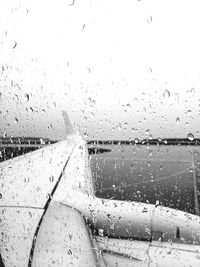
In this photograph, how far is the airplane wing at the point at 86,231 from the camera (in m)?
2.85

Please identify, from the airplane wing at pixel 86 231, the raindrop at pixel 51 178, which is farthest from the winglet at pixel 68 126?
the airplane wing at pixel 86 231

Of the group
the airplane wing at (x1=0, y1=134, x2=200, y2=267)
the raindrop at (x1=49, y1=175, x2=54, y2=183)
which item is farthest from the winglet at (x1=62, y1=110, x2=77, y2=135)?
the airplane wing at (x1=0, y1=134, x2=200, y2=267)

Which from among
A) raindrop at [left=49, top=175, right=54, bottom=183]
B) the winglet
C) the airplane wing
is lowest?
the airplane wing

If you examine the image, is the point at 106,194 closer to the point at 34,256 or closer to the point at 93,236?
the point at 93,236

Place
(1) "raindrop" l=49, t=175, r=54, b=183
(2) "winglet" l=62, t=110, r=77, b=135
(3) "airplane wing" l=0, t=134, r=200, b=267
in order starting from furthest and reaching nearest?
(2) "winglet" l=62, t=110, r=77, b=135
(1) "raindrop" l=49, t=175, r=54, b=183
(3) "airplane wing" l=0, t=134, r=200, b=267

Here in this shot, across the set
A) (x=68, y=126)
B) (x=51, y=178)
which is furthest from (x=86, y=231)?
(x=68, y=126)

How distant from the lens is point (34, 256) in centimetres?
282

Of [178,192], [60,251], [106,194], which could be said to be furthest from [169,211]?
[178,192]

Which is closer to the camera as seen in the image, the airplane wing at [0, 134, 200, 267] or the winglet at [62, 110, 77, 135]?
the airplane wing at [0, 134, 200, 267]

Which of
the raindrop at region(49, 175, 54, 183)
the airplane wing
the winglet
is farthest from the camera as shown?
the winglet

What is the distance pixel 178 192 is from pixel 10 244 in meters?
9.06

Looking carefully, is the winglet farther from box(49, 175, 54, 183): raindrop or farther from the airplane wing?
the airplane wing

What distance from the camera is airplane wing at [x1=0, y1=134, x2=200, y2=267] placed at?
2854 millimetres

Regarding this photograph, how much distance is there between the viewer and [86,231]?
11.5ft
